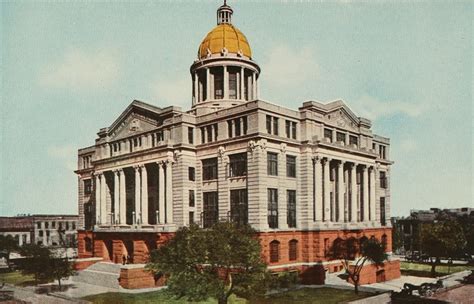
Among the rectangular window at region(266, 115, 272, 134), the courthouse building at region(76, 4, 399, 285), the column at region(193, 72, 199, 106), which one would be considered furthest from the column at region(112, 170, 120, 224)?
the rectangular window at region(266, 115, 272, 134)

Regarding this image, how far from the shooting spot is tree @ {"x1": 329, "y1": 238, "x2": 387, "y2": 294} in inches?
2000

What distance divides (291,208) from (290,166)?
4.78m

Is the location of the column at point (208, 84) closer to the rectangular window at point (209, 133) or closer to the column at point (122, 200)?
the rectangular window at point (209, 133)

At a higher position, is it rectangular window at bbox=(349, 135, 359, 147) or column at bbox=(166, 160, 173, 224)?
rectangular window at bbox=(349, 135, 359, 147)

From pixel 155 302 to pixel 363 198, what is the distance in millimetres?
33587

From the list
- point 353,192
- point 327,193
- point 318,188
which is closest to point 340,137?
point 353,192

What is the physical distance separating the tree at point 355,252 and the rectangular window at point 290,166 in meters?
9.66

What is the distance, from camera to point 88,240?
241 ft

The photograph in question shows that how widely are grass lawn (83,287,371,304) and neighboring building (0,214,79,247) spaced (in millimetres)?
68480

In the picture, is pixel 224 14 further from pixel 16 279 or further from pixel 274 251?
pixel 16 279

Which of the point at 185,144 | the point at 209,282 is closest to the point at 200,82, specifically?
the point at 185,144

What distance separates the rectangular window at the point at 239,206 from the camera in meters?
50.9

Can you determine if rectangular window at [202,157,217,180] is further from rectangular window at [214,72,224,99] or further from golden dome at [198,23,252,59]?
golden dome at [198,23,252,59]

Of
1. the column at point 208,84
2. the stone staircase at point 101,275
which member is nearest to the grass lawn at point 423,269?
the column at point 208,84
